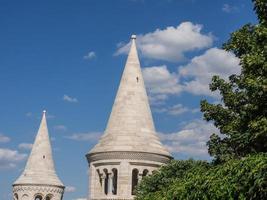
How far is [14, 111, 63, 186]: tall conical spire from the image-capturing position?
50.0m

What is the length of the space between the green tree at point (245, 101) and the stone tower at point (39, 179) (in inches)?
1032

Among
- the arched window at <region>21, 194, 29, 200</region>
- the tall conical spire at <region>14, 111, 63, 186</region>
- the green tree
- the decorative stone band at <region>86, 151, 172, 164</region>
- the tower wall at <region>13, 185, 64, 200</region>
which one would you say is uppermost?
the tall conical spire at <region>14, 111, 63, 186</region>

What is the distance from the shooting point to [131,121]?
42.8 metres

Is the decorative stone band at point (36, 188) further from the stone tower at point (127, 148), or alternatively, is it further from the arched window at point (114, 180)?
the arched window at point (114, 180)

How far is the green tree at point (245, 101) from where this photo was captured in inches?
720

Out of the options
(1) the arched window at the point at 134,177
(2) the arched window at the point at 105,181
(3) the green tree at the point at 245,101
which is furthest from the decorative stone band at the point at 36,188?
(3) the green tree at the point at 245,101

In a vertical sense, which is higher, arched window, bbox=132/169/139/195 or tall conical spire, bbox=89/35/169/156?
tall conical spire, bbox=89/35/169/156

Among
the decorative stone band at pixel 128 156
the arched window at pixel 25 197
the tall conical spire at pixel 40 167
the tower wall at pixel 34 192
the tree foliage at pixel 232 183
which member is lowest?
the tree foliage at pixel 232 183

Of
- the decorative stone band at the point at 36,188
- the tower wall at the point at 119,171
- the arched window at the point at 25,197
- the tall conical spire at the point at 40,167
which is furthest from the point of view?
the tall conical spire at the point at 40,167

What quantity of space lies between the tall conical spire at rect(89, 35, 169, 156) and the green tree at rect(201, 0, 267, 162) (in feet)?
53.4

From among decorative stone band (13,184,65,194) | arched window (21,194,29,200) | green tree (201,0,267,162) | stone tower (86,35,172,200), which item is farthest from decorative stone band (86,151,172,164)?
green tree (201,0,267,162)

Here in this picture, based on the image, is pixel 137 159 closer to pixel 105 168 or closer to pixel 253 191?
pixel 105 168

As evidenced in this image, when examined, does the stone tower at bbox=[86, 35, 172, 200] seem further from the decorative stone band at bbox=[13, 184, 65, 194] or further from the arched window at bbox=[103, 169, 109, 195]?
the decorative stone band at bbox=[13, 184, 65, 194]

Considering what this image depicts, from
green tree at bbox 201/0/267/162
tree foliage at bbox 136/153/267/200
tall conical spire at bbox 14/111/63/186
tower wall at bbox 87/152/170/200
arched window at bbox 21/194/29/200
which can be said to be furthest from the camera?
tall conical spire at bbox 14/111/63/186
